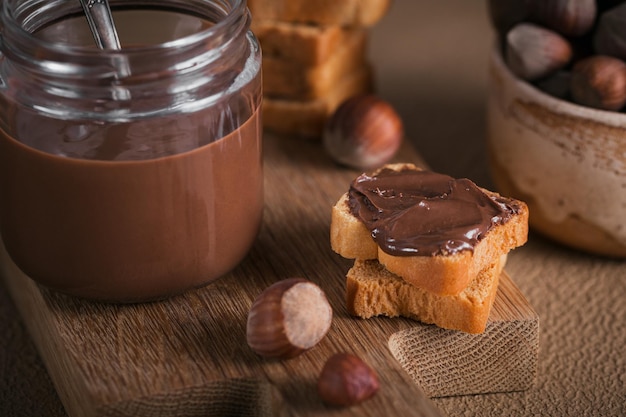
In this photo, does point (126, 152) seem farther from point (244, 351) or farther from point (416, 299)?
point (416, 299)

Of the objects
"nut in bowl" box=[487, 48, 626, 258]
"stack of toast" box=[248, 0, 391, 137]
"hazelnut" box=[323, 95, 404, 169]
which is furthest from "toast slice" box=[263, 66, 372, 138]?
"nut in bowl" box=[487, 48, 626, 258]

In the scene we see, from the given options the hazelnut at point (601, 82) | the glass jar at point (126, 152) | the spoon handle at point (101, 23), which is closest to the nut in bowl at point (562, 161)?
the hazelnut at point (601, 82)

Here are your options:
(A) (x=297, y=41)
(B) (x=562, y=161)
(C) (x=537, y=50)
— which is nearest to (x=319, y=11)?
(A) (x=297, y=41)

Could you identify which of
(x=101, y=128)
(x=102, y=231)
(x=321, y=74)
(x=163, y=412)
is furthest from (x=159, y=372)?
(x=321, y=74)

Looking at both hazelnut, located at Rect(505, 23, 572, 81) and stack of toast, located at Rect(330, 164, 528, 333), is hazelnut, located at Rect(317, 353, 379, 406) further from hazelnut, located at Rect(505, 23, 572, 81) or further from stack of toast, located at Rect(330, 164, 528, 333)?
hazelnut, located at Rect(505, 23, 572, 81)

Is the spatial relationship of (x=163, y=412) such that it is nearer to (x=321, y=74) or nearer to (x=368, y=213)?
(x=368, y=213)

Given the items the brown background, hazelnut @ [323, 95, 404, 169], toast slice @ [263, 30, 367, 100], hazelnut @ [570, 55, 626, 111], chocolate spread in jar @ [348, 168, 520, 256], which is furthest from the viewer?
toast slice @ [263, 30, 367, 100]
